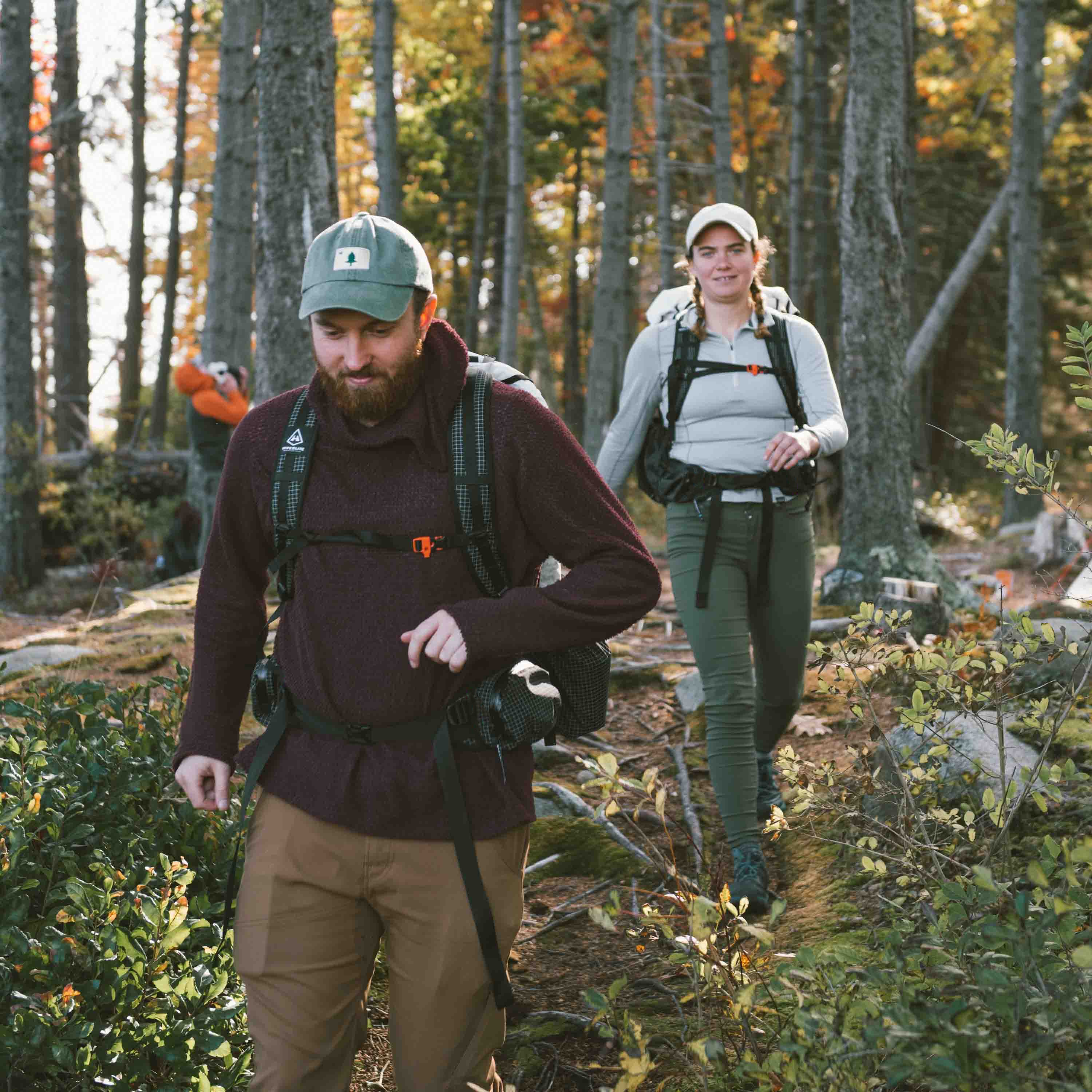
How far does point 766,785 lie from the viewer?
5270mm

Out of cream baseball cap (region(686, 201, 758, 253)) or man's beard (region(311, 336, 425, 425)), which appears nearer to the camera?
man's beard (region(311, 336, 425, 425))

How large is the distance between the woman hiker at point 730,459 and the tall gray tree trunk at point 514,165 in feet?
46.1

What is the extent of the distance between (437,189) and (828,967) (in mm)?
25338

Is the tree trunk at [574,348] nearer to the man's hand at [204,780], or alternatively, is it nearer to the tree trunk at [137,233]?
the tree trunk at [137,233]

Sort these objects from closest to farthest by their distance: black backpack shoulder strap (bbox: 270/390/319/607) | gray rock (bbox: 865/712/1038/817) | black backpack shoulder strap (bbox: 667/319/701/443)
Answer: black backpack shoulder strap (bbox: 270/390/319/607) → gray rock (bbox: 865/712/1038/817) → black backpack shoulder strap (bbox: 667/319/701/443)

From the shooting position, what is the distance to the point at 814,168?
67.3 ft

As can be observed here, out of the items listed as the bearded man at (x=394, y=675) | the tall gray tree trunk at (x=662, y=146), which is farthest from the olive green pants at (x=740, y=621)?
the tall gray tree trunk at (x=662, y=146)

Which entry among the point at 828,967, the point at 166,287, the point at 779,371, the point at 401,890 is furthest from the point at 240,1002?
the point at 166,287

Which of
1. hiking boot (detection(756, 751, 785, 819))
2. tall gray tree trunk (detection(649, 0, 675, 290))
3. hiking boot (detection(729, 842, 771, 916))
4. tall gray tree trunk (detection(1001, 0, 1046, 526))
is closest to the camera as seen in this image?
hiking boot (detection(729, 842, 771, 916))

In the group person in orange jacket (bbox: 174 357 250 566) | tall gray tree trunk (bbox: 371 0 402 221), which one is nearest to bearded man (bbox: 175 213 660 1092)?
person in orange jacket (bbox: 174 357 250 566)

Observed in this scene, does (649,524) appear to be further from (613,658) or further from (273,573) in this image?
(273,573)

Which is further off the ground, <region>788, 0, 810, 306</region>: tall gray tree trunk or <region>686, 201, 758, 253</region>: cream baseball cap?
<region>788, 0, 810, 306</region>: tall gray tree trunk

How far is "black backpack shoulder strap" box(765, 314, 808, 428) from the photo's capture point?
474cm

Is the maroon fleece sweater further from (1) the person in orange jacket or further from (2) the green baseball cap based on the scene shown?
(1) the person in orange jacket
